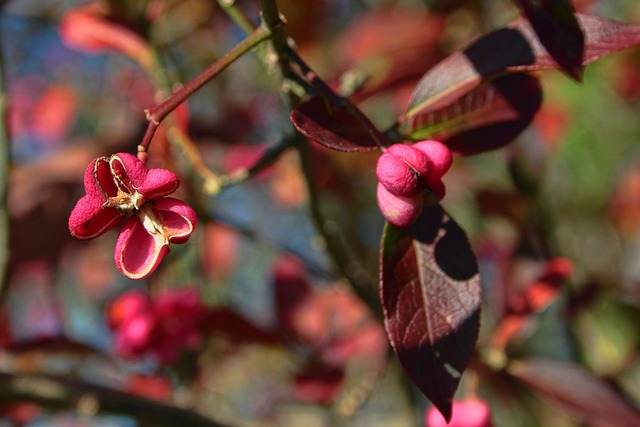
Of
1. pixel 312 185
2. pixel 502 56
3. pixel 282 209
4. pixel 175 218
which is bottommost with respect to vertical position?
pixel 282 209

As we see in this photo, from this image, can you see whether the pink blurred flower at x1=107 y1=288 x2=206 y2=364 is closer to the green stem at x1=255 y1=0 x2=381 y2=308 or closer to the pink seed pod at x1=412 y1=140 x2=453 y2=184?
the green stem at x1=255 y1=0 x2=381 y2=308

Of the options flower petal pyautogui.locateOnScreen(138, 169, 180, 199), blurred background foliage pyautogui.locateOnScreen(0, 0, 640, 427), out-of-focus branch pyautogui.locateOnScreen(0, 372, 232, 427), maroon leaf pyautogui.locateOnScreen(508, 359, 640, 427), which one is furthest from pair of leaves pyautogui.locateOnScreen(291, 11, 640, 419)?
out-of-focus branch pyautogui.locateOnScreen(0, 372, 232, 427)

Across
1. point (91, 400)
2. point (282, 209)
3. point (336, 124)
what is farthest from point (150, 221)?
point (282, 209)

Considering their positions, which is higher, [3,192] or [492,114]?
[3,192]

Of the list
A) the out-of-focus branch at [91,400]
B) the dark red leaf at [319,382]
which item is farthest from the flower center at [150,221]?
the dark red leaf at [319,382]

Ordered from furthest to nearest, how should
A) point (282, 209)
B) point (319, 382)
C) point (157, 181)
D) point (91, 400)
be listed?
point (282, 209) < point (319, 382) < point (91, 400) < point (157, 181)

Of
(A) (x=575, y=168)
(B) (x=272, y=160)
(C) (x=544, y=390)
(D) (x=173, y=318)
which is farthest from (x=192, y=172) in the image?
(A) (x=575, y=168)

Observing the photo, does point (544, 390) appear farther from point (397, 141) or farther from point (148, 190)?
point (148, 190)

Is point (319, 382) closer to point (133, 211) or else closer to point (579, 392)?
point (579, 392)
